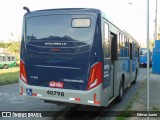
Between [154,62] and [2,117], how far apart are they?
834 inches

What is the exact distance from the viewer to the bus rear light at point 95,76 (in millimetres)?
7812

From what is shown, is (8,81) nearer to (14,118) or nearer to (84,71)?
(14,118)

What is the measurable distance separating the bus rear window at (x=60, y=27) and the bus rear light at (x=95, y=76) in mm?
755

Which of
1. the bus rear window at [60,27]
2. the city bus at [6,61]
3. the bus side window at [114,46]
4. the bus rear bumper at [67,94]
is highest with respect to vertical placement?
the bus rear window at [60,27]

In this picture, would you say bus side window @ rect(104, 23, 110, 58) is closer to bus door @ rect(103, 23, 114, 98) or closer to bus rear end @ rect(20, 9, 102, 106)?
bus door @ rect(103, 23, 114, 98)

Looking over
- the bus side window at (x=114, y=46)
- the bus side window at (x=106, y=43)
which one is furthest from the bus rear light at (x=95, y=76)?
the bus side window at (x=114, y=46)

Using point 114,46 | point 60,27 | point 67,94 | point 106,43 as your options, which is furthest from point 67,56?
point 114,46

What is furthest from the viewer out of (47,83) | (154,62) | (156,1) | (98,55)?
(156,1)

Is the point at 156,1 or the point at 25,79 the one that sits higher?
the point at 156,1

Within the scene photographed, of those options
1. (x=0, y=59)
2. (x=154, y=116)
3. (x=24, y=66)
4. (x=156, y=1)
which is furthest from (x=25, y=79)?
(x=0, y=59)

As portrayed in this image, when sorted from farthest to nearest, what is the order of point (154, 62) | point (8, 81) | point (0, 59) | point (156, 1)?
point (0, 59), point (156, 1), point (154, 62), point (8, 81)

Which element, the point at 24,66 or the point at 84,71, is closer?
the point at 84,71

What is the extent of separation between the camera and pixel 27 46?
8.67 m

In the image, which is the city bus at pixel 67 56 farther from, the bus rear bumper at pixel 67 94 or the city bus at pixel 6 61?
the city bus at pixel 6 61
